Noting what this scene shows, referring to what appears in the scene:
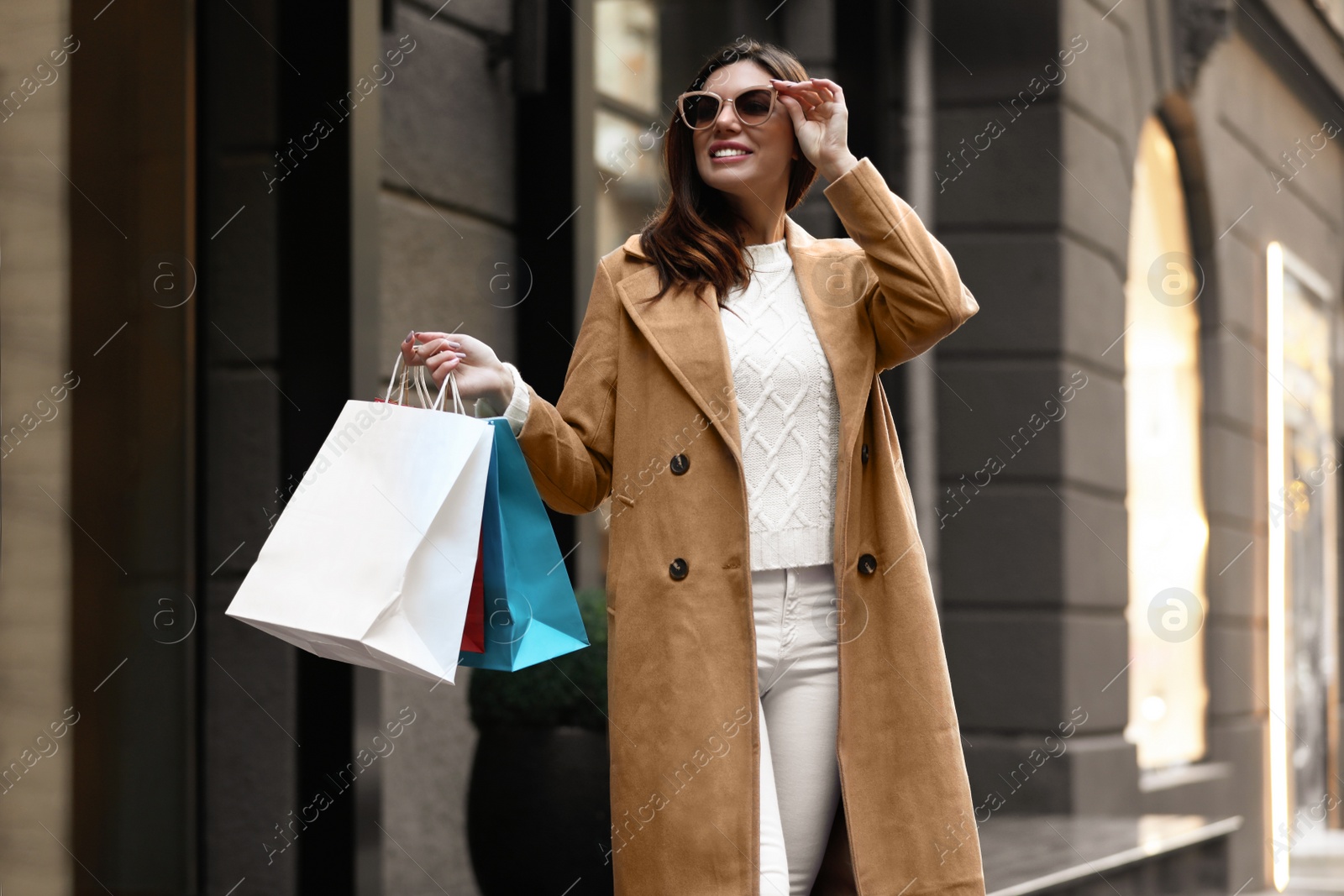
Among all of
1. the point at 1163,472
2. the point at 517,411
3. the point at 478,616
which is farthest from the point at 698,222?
the point at 1163,472

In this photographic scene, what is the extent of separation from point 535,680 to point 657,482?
5.99ft

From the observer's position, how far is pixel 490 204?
17.6ft

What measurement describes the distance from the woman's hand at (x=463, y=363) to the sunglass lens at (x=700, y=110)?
1.80 ft

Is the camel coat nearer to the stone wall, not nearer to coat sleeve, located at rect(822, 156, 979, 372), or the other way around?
coat sleeve, located at rect(822, 156, 979, 372)

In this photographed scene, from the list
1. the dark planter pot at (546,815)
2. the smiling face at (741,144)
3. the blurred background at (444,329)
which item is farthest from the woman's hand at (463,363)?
the dark planter pot at (546,815)

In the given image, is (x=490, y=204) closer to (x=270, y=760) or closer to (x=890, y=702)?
(x=270, y=760)

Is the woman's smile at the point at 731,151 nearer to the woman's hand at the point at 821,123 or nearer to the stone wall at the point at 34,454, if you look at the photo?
the woman's hand at the point at 821,123

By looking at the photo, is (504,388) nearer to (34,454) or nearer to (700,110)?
(700,110)

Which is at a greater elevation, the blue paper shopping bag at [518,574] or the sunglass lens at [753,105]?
the sunglass lens at [753,105]

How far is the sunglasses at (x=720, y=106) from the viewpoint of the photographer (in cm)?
264

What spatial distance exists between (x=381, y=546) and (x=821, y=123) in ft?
3.35

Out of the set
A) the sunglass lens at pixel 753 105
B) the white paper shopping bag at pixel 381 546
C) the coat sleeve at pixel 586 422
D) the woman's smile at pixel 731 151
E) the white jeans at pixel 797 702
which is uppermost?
the sunglass lens at pixel 753 105

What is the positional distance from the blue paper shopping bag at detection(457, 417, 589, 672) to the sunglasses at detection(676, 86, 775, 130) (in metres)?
0.64

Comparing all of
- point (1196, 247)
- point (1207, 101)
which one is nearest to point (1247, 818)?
point (1196, 247)
